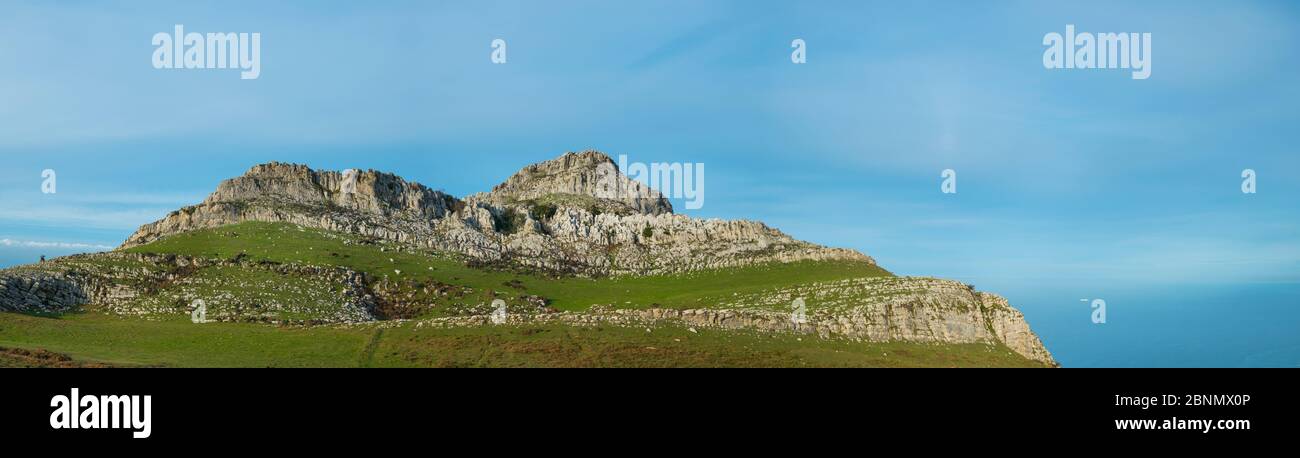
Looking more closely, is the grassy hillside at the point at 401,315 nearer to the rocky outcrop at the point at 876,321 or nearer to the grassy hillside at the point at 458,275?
the grassy hillside at the point at 458,275

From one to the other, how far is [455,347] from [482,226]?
87.0 meters

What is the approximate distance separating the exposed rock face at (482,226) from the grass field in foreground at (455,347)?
46.0 meters

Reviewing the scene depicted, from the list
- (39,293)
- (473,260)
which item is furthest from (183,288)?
(473,260)

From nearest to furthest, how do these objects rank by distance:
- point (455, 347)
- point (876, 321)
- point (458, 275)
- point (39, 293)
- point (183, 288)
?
point (455, 347) < point (876, 321) < point (39, 293) < point (183, 288) < point (458, 275)

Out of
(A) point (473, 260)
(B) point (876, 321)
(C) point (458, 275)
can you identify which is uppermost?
(A) point (473, 260)

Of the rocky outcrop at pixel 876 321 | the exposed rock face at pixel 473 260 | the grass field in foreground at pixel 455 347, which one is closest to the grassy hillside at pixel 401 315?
the grass field in foreground at pixel 455 347

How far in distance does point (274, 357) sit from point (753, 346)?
36338mm

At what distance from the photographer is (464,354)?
173 ft

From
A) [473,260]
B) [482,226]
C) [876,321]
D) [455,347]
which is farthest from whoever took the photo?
[482,226]

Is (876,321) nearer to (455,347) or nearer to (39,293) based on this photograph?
(455,347)

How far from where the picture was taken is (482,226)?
139375 mm
